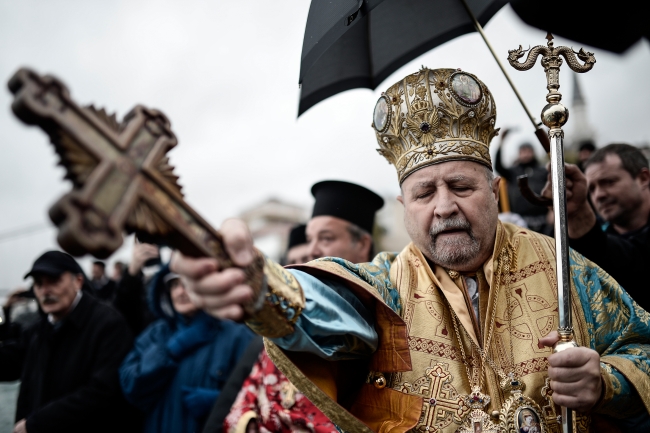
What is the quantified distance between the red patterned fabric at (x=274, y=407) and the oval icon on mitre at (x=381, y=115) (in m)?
1.49

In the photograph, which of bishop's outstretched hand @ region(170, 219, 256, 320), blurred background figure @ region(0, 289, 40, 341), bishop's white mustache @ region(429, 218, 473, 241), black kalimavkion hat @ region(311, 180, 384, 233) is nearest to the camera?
bishop's outstretched hand @ region(170, 219, 256, 320)

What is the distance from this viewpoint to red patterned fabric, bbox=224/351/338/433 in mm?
3000

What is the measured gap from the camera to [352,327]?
2.04 metres

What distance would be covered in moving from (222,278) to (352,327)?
701 millimetres

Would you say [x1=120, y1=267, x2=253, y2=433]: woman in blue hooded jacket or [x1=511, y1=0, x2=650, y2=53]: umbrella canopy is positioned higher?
[x1=511, y1=0, x2=650, y2=53]: umbrella canopy

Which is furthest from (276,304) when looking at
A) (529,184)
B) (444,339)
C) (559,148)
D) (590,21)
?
(529,184)

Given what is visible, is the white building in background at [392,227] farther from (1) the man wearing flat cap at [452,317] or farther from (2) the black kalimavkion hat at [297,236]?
(1) the man wearing flat cap at [452,317]

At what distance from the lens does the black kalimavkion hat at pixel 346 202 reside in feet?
15.4

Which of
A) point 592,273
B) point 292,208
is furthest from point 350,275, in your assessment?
point 292,208

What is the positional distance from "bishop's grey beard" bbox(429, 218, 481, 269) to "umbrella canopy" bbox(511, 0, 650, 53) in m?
1.03

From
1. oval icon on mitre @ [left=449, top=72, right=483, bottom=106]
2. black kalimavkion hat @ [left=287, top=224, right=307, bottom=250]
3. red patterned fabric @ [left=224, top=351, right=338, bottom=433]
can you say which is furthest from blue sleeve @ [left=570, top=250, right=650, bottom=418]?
black kalimavkion hat @ [left=287, top=224, right=307, bottom=250]

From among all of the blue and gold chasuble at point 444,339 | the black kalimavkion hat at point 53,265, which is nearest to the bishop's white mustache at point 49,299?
the black kalimavkion hat at point 53,265

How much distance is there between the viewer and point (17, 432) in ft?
14.4

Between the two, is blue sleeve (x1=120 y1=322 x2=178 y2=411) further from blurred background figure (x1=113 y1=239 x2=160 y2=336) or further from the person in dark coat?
blurred background figure (x1=113 y1=239 x2=160 y2=336)
